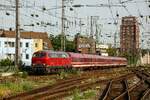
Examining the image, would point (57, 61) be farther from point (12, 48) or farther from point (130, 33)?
point (12, 48)

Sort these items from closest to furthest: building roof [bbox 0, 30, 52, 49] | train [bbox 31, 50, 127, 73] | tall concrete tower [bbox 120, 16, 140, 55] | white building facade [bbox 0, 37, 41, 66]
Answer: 1. train [bbox 31, 50, 127, 73]
2. tall concrete tower [bbox 120, 16, 140, 55]
3. white building facade [bbox 0, 37, 41, 66]
4. building roof [bbox 0, 30, 52, 49]

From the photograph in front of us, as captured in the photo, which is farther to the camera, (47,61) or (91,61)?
(91,61)

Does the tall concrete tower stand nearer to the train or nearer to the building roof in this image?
the train

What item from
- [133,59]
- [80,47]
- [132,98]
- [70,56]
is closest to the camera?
[132,98]

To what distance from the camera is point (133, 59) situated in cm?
13050

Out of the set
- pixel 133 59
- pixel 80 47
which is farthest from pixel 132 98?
pixel 133 59

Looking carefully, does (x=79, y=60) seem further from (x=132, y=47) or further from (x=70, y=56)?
(x=132, y=47)

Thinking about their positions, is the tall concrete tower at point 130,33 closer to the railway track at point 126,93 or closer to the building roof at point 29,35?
the building roof at point 29,35

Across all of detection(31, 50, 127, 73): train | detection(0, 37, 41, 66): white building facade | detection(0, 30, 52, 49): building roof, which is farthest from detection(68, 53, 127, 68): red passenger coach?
detection(0, 30, 52, 49): building roof

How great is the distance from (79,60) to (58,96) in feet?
119

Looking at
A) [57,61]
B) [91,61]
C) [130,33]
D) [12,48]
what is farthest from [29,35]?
[57,61]

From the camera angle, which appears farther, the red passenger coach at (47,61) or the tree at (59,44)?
the tree at (59,44)

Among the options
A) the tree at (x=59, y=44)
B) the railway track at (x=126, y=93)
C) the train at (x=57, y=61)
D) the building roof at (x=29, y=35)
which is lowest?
the railway track at (x=126, y=93)

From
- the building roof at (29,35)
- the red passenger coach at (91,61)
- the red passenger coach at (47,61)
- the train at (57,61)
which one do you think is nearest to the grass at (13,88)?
the red passenger coach at (47,61)
